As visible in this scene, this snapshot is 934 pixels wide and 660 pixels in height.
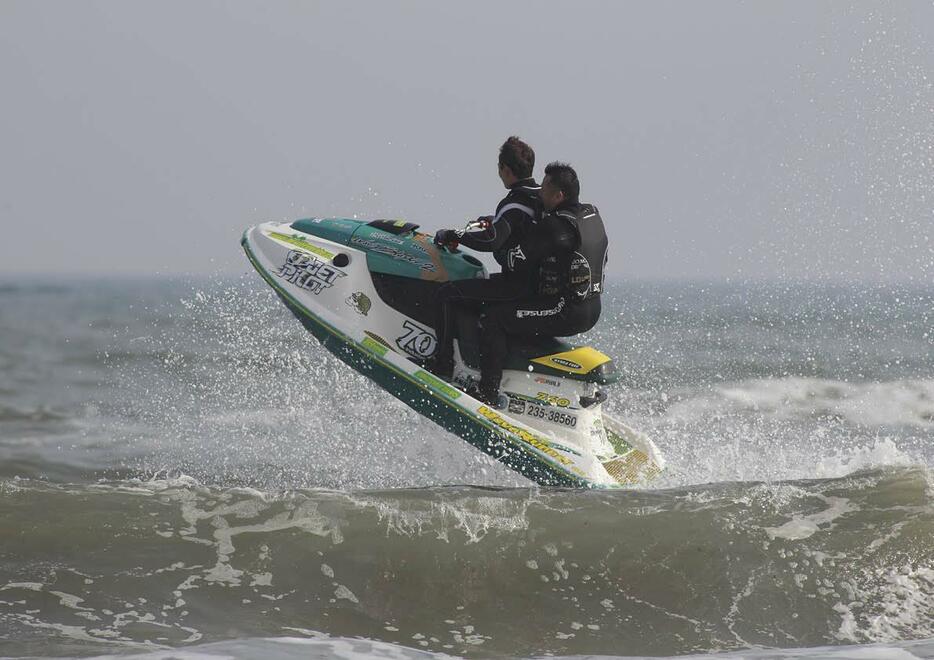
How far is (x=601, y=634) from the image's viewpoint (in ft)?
17.1

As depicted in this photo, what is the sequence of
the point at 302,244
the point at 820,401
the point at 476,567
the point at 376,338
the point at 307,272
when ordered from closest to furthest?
the point at 476,567
the point at 376,338
the point at 307,272
the point at 302,244
the point at 820,401

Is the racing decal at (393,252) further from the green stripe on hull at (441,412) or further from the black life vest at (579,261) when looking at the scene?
the black life vest at (579,261)

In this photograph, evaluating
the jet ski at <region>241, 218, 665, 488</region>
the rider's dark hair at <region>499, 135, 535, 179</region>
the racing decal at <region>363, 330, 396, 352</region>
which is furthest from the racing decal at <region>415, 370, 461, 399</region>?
the rider's dark hair at <region>499, 135, 535, 179</region>

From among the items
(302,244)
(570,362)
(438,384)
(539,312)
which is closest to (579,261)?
(539,312)

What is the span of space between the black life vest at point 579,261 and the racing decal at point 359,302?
1.20m

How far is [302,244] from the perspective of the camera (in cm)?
751

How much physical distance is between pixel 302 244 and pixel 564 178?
1.98 meters

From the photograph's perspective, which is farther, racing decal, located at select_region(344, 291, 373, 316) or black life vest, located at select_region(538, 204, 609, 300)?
racing decal, located at select_region(344, 291, 373, 316)

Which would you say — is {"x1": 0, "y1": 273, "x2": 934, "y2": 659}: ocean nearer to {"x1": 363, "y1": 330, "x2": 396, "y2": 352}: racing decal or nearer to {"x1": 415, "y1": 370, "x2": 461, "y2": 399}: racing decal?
{"x1": 415, "y1": 370, "x2": 461, "y2": 399}: racing decal

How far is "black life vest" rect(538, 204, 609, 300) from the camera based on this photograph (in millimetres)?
6672

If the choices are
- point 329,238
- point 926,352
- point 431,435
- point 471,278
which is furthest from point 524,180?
point 926,352

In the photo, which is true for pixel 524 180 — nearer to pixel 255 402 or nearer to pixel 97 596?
pixel 97 596

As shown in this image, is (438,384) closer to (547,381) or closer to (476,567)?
(547,381)

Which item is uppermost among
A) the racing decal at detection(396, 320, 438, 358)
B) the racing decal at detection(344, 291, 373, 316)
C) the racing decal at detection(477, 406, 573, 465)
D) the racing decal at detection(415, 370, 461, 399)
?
the racing decal at detection(344, 291, 373, 316)
